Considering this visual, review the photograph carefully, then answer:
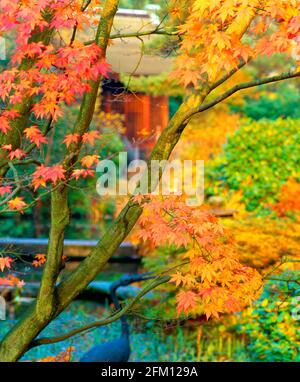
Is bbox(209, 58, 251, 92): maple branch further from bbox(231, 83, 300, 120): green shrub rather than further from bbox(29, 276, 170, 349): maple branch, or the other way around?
bbox(231, 83, 300, 120): green shrub

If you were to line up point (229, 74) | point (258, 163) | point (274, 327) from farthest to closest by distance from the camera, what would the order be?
point (258, 163), point (274, 327), point (229, 74)

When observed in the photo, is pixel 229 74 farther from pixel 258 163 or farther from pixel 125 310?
pixel 258 163

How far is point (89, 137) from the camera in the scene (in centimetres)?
424

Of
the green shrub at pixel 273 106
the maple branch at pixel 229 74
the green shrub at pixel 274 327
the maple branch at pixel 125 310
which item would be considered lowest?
the green shrub at pixel 274 327

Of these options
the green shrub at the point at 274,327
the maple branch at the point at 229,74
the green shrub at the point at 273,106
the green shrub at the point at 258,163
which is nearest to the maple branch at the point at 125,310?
the maple branch at the point at 229,74

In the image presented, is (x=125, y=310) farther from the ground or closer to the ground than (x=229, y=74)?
closer to the ground

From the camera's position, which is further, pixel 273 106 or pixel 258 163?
pixel 273 106

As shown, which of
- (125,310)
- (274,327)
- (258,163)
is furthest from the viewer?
(258,163)

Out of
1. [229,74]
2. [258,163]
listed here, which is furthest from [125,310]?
[258,163]

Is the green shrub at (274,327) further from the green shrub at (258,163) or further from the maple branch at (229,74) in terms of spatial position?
the green shrub at (258,163)

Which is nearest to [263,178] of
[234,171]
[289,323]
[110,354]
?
[234,171]
